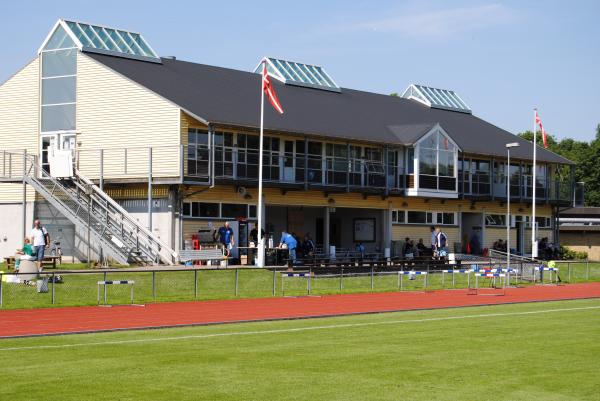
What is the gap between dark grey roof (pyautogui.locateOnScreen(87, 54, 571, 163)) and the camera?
46219mm

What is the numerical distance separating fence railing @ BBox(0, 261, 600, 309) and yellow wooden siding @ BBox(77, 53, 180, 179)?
8.70 metres

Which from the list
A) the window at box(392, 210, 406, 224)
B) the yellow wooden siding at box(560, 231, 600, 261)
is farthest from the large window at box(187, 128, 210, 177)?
the yellow wooden siding at box(560, 231, 600, 261)

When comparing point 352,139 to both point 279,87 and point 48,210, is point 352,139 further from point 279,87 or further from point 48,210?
point 48,210

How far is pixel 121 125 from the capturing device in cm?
4572

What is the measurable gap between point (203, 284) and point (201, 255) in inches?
332

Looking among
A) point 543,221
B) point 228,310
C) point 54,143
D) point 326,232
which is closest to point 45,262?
point 54,143

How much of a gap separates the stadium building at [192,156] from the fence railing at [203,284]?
6.58m

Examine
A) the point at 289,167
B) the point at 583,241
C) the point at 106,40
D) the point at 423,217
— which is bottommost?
the point at 583,241

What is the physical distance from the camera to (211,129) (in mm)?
43750

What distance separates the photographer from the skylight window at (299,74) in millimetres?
56906

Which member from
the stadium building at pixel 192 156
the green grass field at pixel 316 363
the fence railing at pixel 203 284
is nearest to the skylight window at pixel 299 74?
the stadium building at pixel 192 156

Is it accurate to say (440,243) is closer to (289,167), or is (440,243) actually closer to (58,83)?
(289,167)

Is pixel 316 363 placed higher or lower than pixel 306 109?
lower

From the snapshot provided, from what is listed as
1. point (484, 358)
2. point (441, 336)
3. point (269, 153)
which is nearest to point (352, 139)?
point (269, 153)
